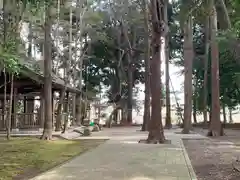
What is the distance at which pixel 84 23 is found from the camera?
3362 centimetres

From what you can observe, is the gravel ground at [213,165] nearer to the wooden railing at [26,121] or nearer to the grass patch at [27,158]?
the grass patch at [27,158]

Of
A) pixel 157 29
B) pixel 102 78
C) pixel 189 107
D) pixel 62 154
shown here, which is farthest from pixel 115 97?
pixel 62 154

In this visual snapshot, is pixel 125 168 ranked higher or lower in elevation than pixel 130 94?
lower

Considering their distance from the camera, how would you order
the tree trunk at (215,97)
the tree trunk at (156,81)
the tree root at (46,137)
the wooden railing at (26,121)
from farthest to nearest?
the wooden railing at (26,121) → the tree trunk at (215,97) → the tree root at (46,137) → the tree trunk at (156,81)

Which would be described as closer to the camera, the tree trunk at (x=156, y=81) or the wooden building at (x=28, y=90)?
the tree trunk at (x=156, y=81)

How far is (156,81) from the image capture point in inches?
715

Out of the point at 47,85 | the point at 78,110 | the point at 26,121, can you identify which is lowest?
the point at 26,121

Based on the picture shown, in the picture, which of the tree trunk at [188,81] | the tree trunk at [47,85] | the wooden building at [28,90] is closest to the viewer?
the tree trunk at [47,85]

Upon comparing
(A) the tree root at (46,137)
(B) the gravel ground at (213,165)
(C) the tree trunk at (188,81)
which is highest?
(C) the tree trunk at (188,81)

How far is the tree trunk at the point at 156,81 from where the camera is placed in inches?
689

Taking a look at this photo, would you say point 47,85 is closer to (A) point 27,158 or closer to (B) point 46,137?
(B) point 46,137

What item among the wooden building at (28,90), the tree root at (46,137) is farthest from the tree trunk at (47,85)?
the wooden building at (28,90)

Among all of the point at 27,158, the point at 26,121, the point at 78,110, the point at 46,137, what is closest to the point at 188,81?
the point at 26,121

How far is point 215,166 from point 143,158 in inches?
85.3
